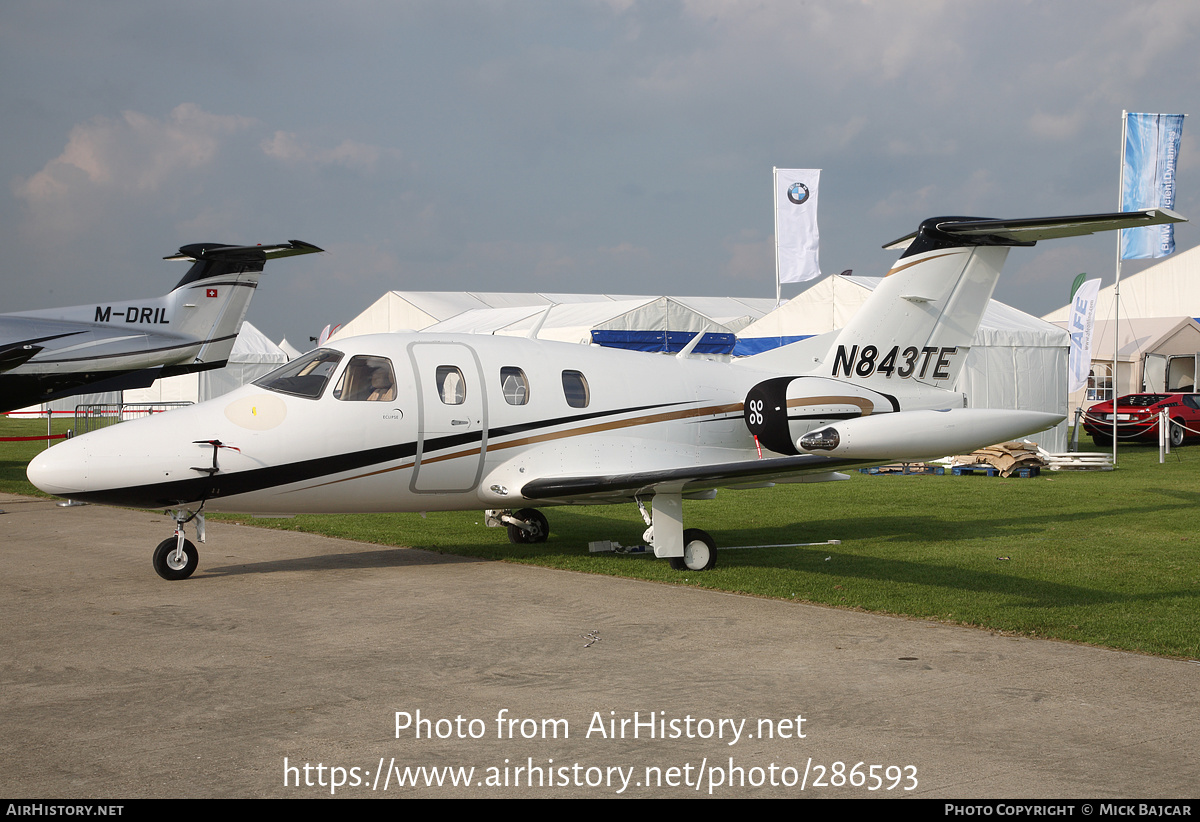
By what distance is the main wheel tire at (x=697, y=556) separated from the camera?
10.2 meters

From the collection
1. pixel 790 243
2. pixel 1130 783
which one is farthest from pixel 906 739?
pixel 790 243

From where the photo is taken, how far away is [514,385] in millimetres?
10570

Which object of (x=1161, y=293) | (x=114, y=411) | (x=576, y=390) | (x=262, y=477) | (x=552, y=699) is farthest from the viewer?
(x=1161, y=293)

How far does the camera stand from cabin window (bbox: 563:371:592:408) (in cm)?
1077

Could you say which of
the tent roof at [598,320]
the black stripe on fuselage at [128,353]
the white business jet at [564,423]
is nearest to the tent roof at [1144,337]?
the tent roof at [598,320]

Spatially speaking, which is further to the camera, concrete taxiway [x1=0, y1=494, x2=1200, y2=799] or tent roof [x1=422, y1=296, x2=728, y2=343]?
tent roof [x1=422, y1=296, x2=728, y2=343]

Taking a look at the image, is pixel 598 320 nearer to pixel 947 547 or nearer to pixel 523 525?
pixel 523 525

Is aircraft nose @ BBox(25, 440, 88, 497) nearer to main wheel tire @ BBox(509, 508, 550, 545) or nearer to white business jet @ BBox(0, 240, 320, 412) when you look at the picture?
main wheel tire @ BBox(509, 508, 550, 545)

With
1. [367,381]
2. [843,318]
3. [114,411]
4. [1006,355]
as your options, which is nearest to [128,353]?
[114,411]

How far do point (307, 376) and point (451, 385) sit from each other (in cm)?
145

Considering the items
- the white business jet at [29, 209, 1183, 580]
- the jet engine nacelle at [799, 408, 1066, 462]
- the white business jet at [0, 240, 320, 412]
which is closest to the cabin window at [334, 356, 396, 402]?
the white business jet at [29, 209, 1183, 580]

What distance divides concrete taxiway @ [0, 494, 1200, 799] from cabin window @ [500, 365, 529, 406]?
2.17 meters

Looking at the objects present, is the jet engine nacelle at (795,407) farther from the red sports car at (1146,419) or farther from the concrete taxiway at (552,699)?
the red sports car at (1146,419)

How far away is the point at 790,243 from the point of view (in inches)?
1252
